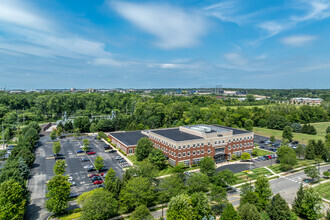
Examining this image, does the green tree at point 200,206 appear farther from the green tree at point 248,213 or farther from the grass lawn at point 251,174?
the grass lawn at point 251,174

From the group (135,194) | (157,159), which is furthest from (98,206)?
(157,159)

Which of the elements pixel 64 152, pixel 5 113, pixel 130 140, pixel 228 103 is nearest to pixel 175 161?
pixel 130 140

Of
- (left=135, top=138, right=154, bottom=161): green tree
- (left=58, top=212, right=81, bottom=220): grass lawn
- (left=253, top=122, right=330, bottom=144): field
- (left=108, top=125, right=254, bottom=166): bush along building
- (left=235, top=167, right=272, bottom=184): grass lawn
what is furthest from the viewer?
(left=253, top=122, right=330, bottom=144): field

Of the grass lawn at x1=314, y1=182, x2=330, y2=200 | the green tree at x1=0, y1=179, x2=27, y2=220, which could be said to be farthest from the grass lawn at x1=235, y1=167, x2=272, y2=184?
the green tree at x1=0, y1=179, x2=27, y2=220

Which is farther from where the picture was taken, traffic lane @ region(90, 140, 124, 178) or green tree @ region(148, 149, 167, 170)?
traffic lane @ region(90, 140, 124, 178)

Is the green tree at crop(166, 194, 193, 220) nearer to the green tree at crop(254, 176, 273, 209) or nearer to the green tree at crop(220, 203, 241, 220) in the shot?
the green tree at crop(220, 203, 241, 220)
